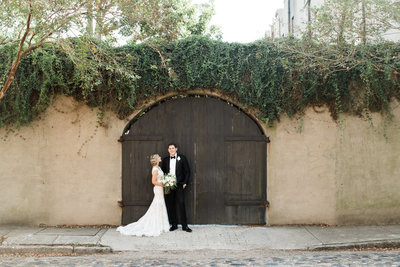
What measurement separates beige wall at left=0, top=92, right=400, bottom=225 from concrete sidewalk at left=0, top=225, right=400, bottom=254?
0.35 metres

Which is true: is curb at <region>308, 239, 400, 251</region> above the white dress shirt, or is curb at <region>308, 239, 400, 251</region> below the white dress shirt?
below

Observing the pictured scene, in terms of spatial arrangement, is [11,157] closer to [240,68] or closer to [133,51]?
[133,51]

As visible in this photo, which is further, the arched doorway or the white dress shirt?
the arched doorway

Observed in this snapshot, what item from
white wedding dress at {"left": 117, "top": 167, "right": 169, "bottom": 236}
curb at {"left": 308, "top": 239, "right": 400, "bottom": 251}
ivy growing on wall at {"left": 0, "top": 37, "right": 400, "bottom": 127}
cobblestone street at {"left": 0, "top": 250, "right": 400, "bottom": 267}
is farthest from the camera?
ivy growing on wall at {"left": 0, "top": 37, "right": 400, "bottom": 127}

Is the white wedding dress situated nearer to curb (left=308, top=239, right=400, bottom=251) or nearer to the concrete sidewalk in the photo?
the concrete sidewalk

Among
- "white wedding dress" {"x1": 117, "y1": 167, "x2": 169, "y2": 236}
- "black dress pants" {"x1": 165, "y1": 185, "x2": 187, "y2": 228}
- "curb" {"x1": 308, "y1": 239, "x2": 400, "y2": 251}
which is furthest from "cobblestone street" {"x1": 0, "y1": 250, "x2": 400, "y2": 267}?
"black dress pants" {"x1": 165, "y1": 185, "x2": 187, "y2": 228}

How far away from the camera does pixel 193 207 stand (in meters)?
8.73

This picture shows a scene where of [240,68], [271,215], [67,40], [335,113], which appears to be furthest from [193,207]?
[67,40]

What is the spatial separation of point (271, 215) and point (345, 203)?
64.8 inches

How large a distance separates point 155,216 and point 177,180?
2.83ft

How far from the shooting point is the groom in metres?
8.31

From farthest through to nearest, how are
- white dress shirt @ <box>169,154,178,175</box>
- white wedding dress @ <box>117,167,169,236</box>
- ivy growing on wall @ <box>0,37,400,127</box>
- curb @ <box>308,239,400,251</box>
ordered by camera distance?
white dress shirt @ <box>169,154,178,175</box> < ivy growing on wall @ <box>0,37,400,127</box> < white wedding dress @ <box>117,167,169,236</box> < curb @ <box>308,239,400,251</box>

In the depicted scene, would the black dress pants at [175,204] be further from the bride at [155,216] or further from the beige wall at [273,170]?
the beige wall at [273,170]

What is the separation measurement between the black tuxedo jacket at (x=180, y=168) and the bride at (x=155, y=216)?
0.15 metres
